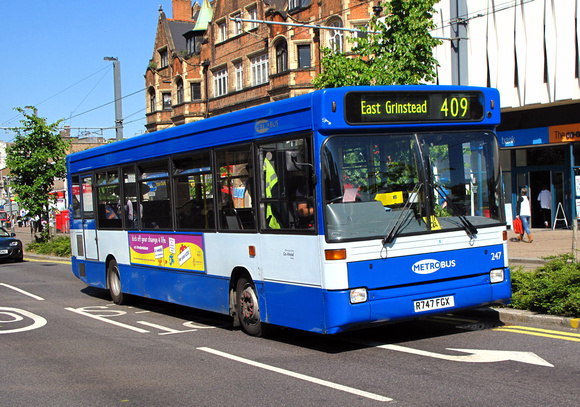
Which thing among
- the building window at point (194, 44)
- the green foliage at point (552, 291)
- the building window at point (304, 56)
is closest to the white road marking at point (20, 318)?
the green foliage at point (552, 291)

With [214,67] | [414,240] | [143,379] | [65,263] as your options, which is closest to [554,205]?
[65,263]

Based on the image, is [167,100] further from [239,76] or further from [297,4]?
[297,4]

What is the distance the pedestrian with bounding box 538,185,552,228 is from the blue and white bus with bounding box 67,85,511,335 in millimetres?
18995

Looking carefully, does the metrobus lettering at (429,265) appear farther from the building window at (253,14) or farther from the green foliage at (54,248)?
the building window at (253,14)

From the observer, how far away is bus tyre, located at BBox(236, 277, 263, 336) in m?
8.95

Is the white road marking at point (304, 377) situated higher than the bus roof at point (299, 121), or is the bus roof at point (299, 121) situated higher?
the bus roof at point (299, 121)

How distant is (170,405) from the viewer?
6.05 metres

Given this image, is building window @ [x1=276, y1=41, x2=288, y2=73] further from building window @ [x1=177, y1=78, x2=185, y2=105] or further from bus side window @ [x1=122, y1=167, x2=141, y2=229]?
bus side window @ [x1=122, y1=167, x2=141, y2=229]

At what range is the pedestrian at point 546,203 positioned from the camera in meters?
26.1

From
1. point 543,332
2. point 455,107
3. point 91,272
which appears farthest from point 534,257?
point 91,272

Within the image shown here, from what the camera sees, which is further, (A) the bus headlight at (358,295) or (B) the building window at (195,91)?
(B) the building window at (195,91)

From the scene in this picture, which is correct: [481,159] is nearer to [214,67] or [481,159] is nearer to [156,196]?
[156,196]

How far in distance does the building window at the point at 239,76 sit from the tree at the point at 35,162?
16845mm

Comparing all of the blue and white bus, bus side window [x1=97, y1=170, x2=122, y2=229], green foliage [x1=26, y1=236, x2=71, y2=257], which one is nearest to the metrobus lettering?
the blue and white bus
